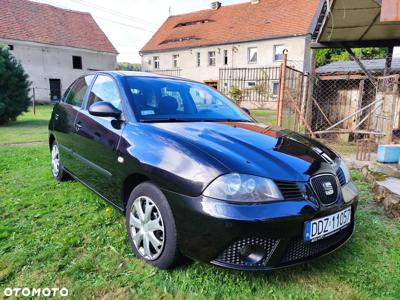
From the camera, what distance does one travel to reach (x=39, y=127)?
35.2 feet

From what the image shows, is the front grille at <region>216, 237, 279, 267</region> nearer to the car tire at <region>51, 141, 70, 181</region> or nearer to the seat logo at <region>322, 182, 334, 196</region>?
the seat logo at <region>322, 182, 334, 196</region>

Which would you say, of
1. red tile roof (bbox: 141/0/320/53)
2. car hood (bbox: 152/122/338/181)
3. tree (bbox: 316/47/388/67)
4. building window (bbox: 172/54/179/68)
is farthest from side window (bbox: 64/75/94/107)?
building window (bbox: 172/54/179/68)

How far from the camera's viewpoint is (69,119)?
3766 mm

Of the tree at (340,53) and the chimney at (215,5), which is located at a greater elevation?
the chimney at (215,5)

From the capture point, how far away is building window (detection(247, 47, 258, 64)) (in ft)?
81.5

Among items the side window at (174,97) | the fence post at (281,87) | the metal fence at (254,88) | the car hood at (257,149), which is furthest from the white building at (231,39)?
the car hood at (257,149)

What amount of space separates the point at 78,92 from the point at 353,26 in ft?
17.3

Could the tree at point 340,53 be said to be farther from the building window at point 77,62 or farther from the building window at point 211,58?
the building window at point 77,62

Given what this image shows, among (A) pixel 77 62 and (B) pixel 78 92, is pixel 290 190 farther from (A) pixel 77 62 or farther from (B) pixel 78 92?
(A) pixel 77 62

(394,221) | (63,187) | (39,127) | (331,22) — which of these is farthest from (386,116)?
(39,127)

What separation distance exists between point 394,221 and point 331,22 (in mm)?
4149

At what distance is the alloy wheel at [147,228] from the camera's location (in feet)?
7.38

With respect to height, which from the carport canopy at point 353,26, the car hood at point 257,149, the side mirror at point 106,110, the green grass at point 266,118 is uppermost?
the carport canopy at point 353,26

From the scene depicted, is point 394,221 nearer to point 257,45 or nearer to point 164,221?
point 164,221
